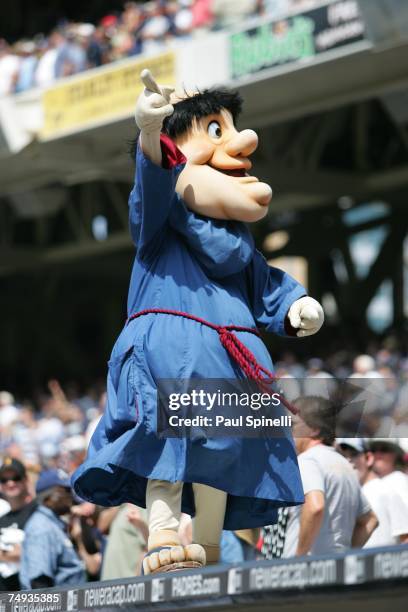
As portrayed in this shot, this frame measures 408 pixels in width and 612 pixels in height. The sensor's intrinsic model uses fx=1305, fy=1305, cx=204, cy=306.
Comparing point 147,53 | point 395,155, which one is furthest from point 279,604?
point 395,155

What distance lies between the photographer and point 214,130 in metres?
4.45

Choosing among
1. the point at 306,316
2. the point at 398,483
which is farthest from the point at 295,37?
the point at 306,316

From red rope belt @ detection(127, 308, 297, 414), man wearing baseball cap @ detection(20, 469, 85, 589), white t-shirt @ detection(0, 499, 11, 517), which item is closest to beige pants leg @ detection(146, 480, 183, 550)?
red rope belt @ detection(127, 308, 297, 414)

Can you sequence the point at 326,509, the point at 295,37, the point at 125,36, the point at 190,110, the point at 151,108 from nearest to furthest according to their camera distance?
the point at 151,108, the point at 190,110, the point at 326,509, the point at 295,37, the point at 125,36

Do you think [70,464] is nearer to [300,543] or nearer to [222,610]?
[300,543]

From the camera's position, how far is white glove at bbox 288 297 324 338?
4320 millimetres

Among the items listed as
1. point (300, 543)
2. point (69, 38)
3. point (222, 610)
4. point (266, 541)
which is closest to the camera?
point (222, 610)

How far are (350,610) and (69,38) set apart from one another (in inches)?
525

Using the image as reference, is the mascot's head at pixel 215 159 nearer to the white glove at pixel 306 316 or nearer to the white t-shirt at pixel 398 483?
the white glove at pixel 306 316

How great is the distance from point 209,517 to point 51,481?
88.0 inches

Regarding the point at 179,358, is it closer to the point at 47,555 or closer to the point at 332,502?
the point at 332,502

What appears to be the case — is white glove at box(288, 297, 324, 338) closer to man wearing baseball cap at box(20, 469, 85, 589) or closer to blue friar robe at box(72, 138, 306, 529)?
blue friar robe at box(72, 138, 306, 529)

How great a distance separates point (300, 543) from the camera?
499 cm

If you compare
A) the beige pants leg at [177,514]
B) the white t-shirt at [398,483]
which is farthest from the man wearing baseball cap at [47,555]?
the beige pants leg at [177,514]
